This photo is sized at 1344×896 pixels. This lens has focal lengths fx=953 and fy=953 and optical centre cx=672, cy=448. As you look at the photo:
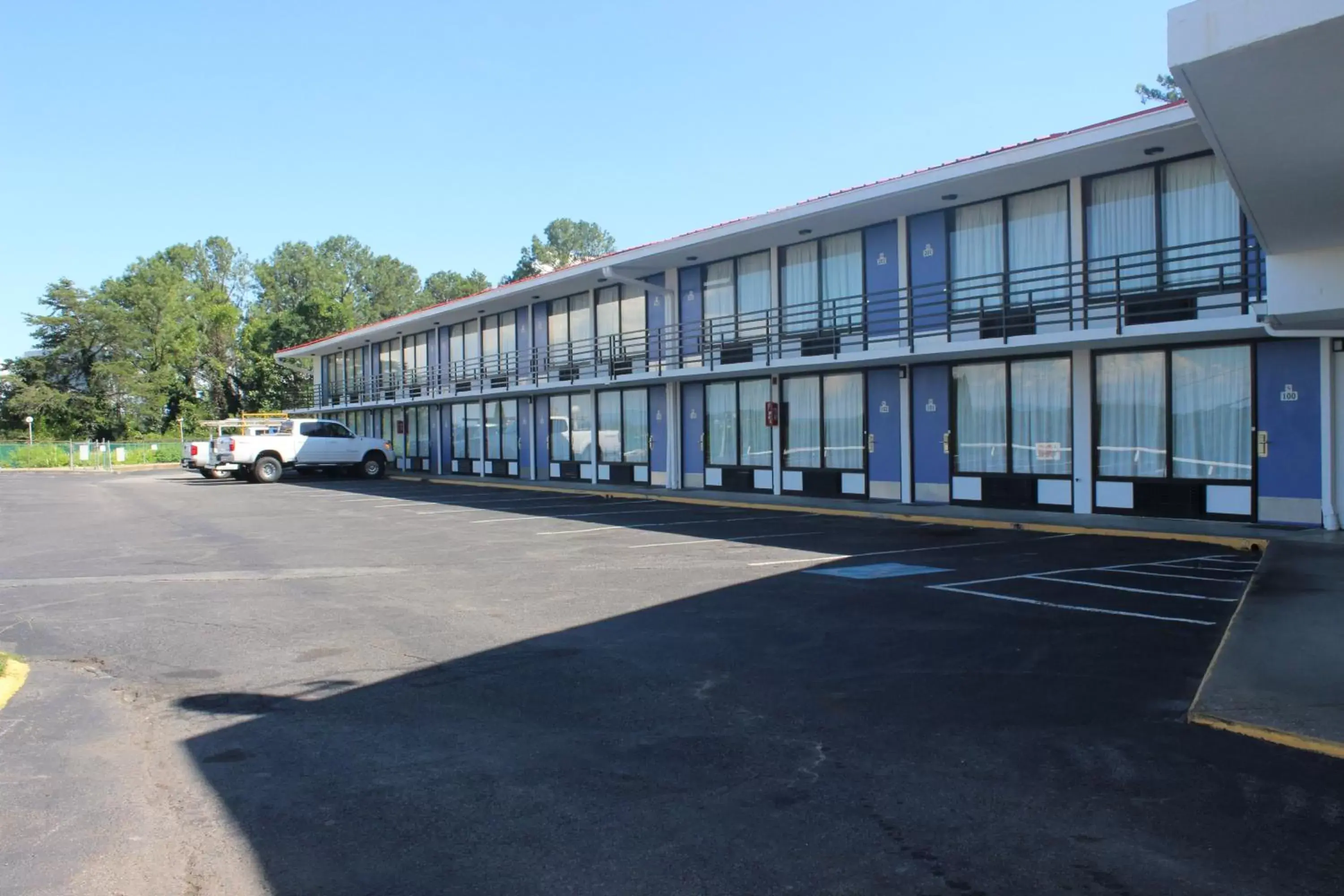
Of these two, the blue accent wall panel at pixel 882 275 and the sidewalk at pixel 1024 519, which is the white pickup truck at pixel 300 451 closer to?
the sidewalk at pixel 1024 519

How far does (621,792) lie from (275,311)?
9718 centimetres

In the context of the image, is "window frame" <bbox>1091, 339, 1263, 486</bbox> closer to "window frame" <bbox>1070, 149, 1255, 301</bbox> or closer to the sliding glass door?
the sliding glass door

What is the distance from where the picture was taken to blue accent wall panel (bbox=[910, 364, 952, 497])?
18969 millimetres

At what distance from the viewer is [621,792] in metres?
4.73

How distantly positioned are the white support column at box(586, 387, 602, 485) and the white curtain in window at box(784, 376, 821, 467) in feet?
25.4

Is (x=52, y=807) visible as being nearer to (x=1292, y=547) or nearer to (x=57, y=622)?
(x=57, y=622)

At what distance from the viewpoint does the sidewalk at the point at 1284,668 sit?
5488 millimetres

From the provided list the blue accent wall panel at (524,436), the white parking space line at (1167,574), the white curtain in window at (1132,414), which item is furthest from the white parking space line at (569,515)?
the blue accent wall panel at (524,436)

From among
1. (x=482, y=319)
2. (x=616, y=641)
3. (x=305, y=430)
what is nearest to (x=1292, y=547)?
(x=616, y=641)

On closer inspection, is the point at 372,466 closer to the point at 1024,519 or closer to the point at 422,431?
the point at 422,431

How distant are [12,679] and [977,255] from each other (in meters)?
16.4

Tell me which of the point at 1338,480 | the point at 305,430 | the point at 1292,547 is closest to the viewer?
the point at 1292,547

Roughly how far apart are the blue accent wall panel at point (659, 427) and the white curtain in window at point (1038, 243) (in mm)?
10408

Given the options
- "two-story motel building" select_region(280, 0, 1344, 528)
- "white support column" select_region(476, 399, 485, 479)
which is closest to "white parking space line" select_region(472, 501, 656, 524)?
"two-story motel building" select_region(280, 0, 1344, 528)
